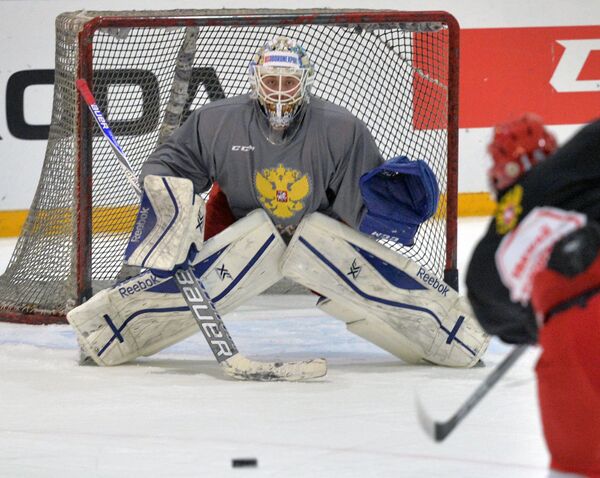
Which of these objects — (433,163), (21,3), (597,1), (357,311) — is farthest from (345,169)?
(597,1)

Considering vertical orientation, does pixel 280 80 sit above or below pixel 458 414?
above

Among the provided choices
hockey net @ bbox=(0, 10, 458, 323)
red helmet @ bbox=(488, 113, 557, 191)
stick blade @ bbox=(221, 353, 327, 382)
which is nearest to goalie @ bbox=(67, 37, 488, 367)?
stick blade @ bbox=(221, 353, 327, 382)

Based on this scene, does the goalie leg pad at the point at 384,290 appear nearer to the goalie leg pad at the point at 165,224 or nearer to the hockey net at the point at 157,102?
the goalie leg pad at the point at 165,224

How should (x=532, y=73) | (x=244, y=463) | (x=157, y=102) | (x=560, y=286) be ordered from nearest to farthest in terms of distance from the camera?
(x=560, y=286)
(x=244, y=463)
(x=157, y=102)
(x=532, y=73)

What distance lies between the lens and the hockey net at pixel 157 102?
3977 millimetres

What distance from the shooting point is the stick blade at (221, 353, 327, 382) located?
3.32m

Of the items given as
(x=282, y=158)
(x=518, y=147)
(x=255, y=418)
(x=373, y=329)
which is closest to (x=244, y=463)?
(x=255, y=418)

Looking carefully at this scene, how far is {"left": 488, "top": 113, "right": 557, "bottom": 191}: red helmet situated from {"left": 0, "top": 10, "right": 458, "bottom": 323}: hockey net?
1.94 meters

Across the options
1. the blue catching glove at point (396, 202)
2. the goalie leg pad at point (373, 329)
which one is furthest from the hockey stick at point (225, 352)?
the blue catching glove at point (396, 202)

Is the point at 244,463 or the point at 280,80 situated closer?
the point at 244,463

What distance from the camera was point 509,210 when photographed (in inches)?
80.2

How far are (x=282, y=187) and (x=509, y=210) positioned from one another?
1.52 metres

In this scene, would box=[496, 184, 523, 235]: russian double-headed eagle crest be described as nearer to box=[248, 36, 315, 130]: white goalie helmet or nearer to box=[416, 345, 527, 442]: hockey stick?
box=[416, 345, 527, 442]: hockey stick

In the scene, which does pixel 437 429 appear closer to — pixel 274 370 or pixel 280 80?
pixel 274 370
